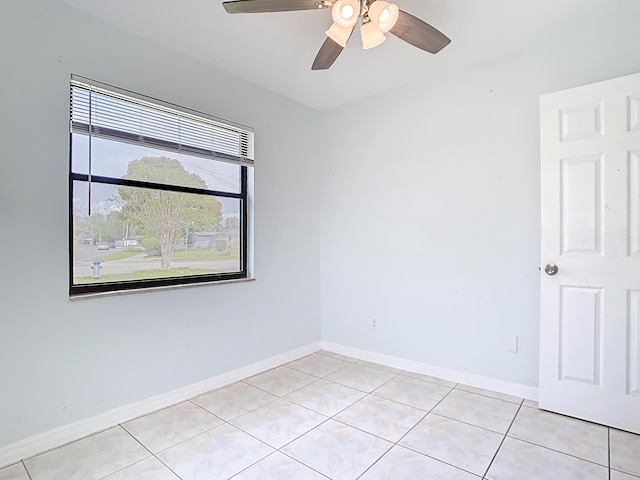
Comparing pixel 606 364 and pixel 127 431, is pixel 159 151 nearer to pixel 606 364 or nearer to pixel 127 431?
pixel 127 431

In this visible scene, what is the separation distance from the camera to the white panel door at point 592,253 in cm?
209

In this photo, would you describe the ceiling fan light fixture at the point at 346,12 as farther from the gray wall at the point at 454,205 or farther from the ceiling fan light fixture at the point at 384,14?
the gray wall at the point at 454,205

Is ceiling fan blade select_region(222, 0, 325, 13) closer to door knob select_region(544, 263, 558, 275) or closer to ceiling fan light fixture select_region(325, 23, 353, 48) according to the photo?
ceiling fan light fixture select_region(325, 23, 353, 48)

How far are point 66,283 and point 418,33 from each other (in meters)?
2.38

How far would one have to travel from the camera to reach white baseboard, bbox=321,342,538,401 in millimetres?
2590

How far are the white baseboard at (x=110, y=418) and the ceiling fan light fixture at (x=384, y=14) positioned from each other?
8.62ft

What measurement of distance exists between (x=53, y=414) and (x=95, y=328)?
49 centimetres

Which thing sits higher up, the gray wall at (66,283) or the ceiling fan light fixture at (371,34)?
the ceiling fan light fixture at (371,34)

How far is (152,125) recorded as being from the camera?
247cm

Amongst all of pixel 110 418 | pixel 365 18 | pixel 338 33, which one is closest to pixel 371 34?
pixel 365 18

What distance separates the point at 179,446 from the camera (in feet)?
6.56

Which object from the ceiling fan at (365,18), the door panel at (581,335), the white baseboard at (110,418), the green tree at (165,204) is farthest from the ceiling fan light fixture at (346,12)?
the white baseboard at (110,418)

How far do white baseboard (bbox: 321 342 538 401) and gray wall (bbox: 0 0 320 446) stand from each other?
→ 3.01 ft

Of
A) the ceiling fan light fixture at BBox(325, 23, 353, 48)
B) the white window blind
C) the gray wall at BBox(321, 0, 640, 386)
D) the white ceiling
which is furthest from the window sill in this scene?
the ceiling fan light fixture at BBox(325, 23, 353, 48)
